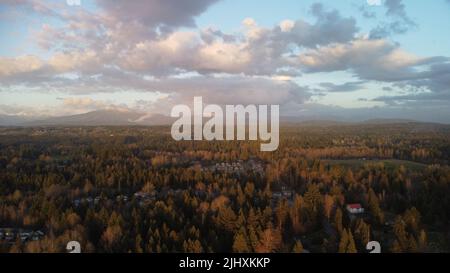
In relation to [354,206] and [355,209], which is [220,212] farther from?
[354,206]

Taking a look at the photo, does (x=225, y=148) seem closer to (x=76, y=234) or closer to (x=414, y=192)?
(x=414, y=192)

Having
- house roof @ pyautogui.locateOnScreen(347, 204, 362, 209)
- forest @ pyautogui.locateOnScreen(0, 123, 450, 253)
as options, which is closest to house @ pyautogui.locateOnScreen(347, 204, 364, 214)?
house roof @ pyautogui.locateOnScreen(347, 204, 362, 209)

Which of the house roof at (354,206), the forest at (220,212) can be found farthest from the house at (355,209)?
the forest at (220,212)

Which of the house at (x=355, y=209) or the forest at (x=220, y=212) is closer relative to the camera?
the forest at (x=220, y=212)

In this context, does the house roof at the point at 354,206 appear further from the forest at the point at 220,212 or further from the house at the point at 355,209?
the forest at the point at 220,212

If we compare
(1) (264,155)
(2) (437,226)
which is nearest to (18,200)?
(2) (437,226)

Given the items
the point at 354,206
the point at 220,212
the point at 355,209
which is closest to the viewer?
the point at 220,212

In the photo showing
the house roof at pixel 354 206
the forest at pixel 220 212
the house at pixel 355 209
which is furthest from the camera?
the house roof at pixel 354 206

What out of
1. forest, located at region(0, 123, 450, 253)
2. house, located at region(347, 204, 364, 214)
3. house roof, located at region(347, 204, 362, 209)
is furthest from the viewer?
house roof, located at region(347, 204, 362, 209)

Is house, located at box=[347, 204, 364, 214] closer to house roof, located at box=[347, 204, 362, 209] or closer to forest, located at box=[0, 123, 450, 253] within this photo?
house roof, located at box=[347, 204, 362, 209]

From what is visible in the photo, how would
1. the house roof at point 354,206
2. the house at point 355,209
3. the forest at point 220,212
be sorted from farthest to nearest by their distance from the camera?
the house roof at point 354,206
the house at point 355,209
the forest at point 220,212

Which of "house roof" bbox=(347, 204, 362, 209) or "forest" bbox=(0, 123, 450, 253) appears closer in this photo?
"forest" bbox=(0, 123, 450, 253)

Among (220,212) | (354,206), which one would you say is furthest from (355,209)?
(220,212)
